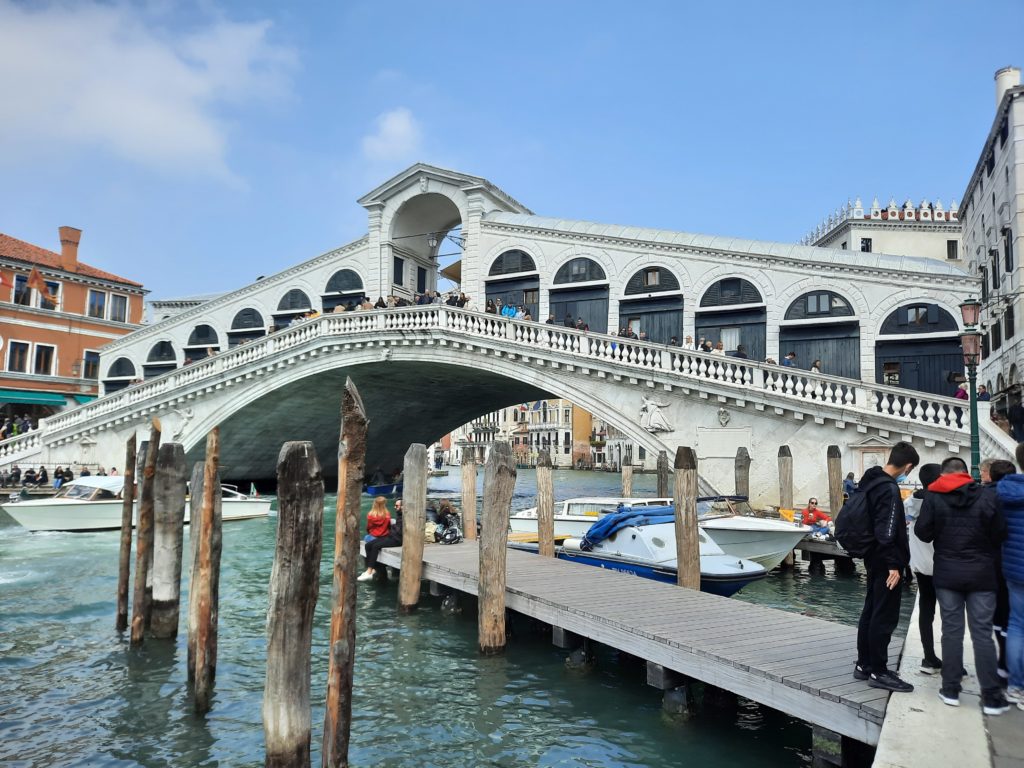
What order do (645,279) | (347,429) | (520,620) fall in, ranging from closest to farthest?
(347,429) → (520,620) → (645,279)

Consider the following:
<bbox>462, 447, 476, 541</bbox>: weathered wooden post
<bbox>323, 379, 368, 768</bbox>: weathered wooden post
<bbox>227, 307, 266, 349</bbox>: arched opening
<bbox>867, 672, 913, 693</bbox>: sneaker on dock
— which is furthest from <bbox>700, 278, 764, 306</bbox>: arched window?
<bbox>227, 307, 266, 349</bbox>: arched opening

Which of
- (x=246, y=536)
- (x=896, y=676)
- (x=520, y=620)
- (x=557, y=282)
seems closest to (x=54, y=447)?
(x=246, y=536)

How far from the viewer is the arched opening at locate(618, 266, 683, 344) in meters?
20.3

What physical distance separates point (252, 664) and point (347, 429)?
12.1 ft

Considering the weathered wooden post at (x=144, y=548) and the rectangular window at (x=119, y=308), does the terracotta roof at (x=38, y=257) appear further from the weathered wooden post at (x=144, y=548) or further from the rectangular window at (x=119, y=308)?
the weathered wooden post at (x=144, y=548)

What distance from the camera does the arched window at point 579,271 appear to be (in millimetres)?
21516

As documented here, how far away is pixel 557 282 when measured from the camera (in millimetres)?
22094

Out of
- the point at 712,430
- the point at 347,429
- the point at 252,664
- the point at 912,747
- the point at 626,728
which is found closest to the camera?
the point at 912,747

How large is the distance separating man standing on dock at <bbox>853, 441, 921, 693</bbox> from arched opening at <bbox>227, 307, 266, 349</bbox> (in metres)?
26.1

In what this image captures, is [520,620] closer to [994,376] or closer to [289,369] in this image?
[289,369]

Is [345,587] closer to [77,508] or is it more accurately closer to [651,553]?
[651,553]

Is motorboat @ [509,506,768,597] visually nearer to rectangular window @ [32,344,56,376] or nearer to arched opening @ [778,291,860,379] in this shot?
arched opening @ [778,291,860,379]

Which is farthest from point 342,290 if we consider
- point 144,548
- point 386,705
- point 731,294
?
point 386,705

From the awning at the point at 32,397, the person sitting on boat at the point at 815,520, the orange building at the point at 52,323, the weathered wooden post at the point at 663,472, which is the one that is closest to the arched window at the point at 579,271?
the weathered wooden post at the point at 663,472
